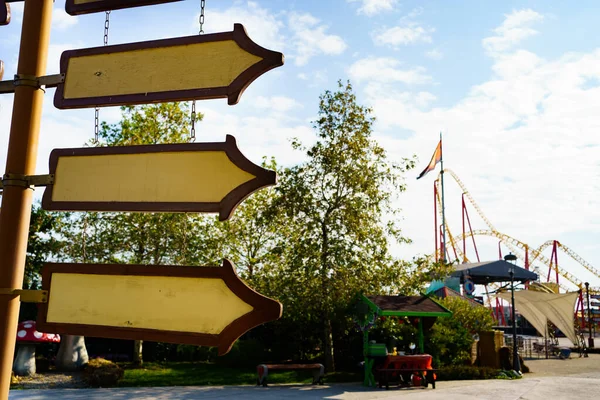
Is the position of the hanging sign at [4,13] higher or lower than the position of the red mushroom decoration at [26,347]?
higher

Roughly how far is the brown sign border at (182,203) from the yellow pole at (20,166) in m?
0.14

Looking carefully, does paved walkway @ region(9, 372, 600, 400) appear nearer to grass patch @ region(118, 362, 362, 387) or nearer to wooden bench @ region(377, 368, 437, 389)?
wooden bench @ region(377, 368, 437, 389)

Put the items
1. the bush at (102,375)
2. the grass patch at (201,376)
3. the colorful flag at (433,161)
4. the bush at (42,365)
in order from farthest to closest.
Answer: the colorful flag at (433,161)
the bush at (42,365)
the grass patch at (201,376)
the bush at (102,375)

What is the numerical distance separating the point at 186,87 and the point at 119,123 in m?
15.5

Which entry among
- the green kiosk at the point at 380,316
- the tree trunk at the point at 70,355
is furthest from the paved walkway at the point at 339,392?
the tree trunk at the point at 70,355

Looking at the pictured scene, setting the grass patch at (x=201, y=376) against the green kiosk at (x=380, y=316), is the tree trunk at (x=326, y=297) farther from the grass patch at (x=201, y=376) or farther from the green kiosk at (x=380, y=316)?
the green kiosk at (x=380, y=316)

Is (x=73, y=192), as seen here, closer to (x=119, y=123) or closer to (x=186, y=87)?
(x=186, y=87)

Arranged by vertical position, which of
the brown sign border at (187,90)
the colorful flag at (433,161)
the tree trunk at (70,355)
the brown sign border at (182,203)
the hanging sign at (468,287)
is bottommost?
the tree trunk at (70,355)

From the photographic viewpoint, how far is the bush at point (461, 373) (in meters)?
17.4

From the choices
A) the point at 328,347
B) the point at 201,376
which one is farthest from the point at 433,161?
the point at 201,376

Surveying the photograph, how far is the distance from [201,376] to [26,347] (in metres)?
5.42

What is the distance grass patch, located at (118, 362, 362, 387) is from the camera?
1521 cm

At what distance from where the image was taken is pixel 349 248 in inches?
655

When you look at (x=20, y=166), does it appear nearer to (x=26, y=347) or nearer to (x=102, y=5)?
(x=102, y=5)
